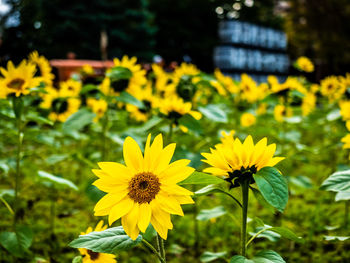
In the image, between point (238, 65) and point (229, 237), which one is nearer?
point (229, 237)

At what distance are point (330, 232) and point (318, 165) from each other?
1.77 m

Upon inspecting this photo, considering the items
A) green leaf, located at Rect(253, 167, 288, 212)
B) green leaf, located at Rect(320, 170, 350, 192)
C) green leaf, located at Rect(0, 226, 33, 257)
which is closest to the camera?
green leaf, located at Rect(253, 167, 288, 212)

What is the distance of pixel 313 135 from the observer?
5.08 m

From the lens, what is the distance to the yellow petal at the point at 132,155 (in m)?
0.83

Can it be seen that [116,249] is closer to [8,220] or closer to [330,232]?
[330,232]

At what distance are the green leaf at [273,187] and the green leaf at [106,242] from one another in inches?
12.7

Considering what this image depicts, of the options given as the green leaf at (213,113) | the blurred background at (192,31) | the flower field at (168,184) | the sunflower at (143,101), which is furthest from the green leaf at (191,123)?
the blurred background at (192,31)

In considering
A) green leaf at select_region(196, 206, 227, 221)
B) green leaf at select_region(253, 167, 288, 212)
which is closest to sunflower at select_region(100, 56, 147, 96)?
green leaf at select_region(196, 206, 227, 221)

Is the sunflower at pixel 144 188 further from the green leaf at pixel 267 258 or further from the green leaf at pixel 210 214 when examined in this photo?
the green leaf at pixel 210 214

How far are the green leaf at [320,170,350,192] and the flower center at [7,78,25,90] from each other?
48.0 inches

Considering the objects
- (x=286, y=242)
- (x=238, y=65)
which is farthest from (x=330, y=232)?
(x=238, y=65)

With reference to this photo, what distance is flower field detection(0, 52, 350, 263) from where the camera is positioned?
824mm

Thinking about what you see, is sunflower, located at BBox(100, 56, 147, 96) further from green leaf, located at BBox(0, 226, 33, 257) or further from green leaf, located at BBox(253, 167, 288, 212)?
green leaf, located at BBox(253, 167, 288, 212)

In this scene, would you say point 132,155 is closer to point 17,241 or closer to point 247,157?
point 247,157
